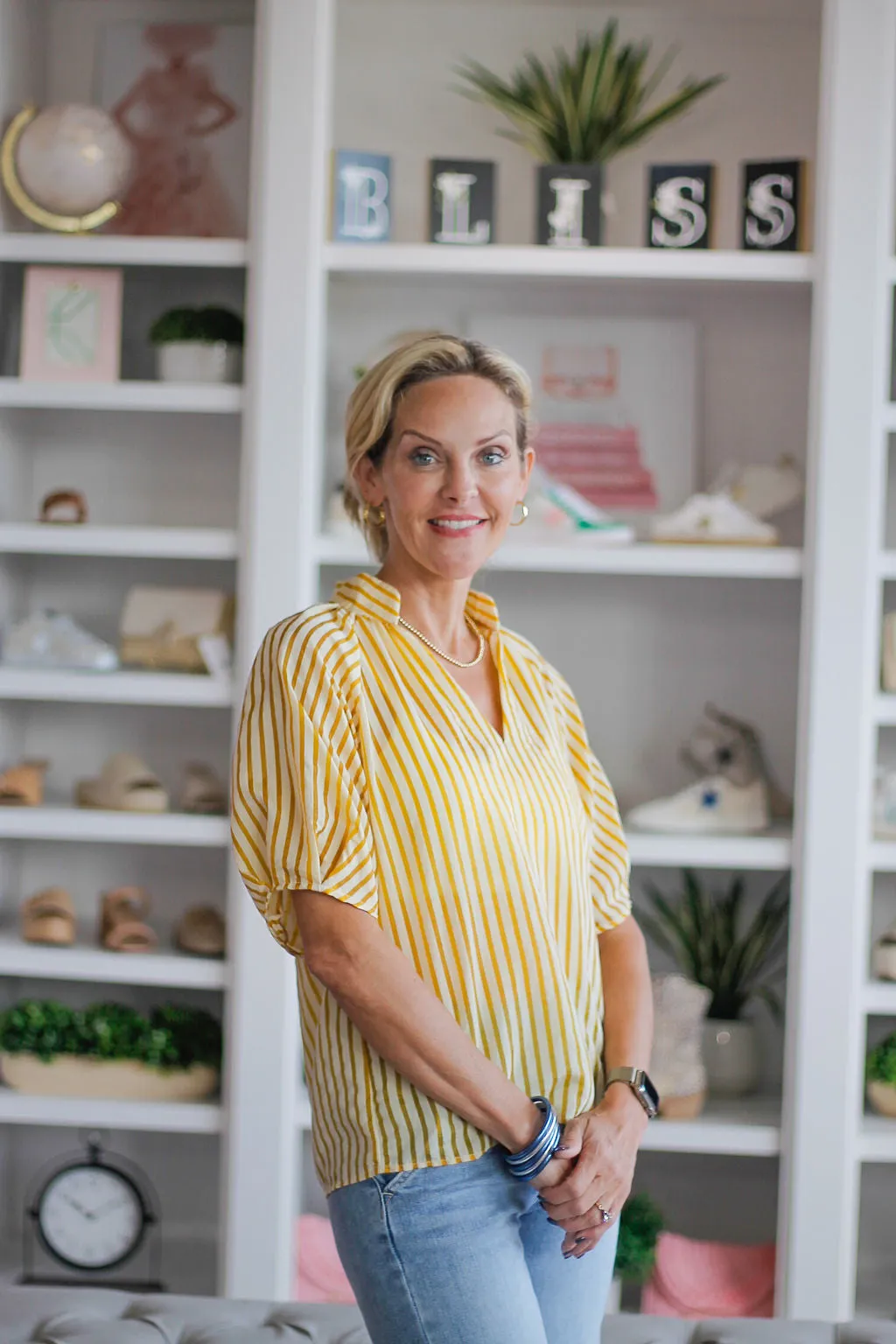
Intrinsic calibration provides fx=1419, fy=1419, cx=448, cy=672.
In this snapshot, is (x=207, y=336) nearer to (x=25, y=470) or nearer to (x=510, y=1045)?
(x=25, y=470)

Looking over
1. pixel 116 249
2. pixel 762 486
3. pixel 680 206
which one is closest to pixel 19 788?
pixel 116 249

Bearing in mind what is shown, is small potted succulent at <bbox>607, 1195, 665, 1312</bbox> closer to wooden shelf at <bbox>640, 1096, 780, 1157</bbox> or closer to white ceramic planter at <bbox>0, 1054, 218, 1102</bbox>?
wooden shelf at <bbox>640, 1096, 780, 1157</bbox>

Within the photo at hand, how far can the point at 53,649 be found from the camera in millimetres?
2637

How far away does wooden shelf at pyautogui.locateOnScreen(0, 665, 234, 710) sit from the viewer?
2.59 metres

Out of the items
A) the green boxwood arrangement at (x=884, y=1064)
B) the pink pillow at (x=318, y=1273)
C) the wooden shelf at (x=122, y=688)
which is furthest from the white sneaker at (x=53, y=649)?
the green boxwood arrangement at (x=884, y=1064)

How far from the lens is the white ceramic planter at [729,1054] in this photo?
8.78ft

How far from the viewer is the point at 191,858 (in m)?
2.90

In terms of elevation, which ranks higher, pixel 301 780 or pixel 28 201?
pixel 28 201

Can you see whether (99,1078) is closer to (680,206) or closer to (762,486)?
(762,486)

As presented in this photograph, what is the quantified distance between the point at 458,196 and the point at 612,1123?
182cm

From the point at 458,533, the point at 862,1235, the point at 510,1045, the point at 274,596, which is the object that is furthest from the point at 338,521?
the point at 862,1235

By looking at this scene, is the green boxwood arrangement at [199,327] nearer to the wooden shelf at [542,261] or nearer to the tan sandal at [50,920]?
the wooden shelf at [542,261]

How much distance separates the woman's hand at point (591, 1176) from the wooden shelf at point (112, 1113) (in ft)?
4.79

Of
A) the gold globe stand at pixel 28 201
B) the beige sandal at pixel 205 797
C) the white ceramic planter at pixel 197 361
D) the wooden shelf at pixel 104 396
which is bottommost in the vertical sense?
the beige sandal at pixel 205 797
